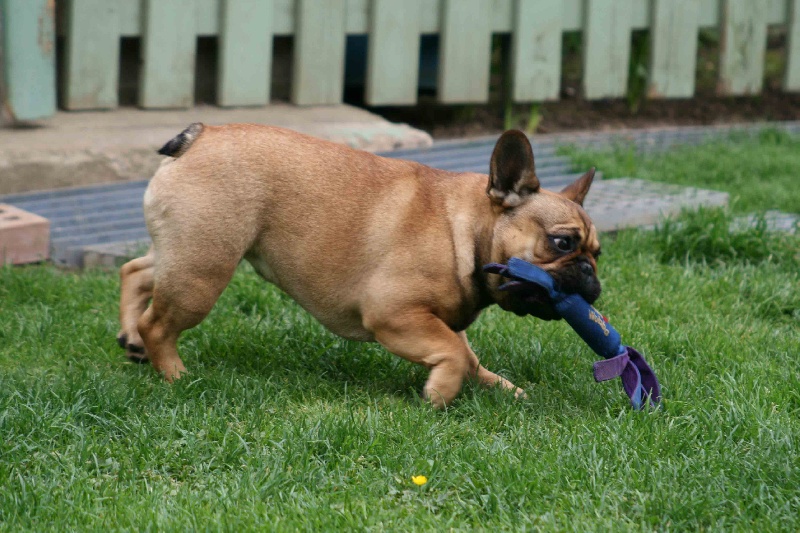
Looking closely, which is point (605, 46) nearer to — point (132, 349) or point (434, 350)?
point (434, 350)

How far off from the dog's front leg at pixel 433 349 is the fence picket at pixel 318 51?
424 cm

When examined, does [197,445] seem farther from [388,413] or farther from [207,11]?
[207,11]

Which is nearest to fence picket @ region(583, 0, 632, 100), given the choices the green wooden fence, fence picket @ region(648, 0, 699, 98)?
the green wooden fence

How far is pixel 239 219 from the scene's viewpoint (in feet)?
13.5

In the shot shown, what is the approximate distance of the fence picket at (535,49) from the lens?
8.63m

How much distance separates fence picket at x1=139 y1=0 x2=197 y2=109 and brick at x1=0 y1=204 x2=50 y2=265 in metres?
1.93

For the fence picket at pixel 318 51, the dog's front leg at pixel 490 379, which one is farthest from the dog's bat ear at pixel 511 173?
the fence picket at pixel 318 51

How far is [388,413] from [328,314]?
1.87 feet

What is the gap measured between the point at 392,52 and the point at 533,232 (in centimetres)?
442

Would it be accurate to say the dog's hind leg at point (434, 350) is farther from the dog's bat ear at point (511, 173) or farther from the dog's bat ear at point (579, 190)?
the dog's bat ear at point (579, 190)

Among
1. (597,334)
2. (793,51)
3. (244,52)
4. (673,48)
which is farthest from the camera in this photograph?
(793,51)

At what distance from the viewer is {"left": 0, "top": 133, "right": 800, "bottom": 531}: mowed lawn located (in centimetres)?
323

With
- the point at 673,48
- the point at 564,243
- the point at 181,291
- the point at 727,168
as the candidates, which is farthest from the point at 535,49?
the point at 181,291

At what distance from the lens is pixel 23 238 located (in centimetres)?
567
